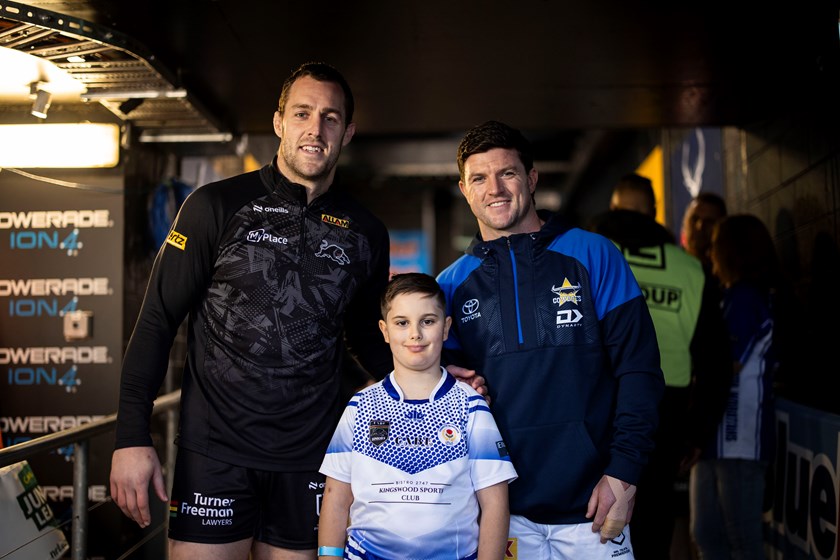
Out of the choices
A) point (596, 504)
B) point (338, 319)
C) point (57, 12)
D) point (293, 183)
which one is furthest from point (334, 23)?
point (596, 504)

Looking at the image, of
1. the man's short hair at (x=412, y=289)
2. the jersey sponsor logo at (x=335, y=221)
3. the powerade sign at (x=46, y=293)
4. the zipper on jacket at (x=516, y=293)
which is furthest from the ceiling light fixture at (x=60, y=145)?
the zipper on jacket at (x=516, y=293)

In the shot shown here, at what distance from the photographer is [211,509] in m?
2.10

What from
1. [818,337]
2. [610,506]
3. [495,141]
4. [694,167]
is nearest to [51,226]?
[495,141]

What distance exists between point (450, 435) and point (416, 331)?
0.95 ft

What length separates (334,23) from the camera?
129 inches

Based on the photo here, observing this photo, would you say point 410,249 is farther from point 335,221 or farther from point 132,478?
point 132,478

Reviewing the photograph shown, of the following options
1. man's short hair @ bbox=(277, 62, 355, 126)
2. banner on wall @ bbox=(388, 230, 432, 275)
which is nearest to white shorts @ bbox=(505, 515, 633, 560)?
man's short hair @ bbox=(277, 62, 355, 126)

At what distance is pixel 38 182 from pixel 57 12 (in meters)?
1.53

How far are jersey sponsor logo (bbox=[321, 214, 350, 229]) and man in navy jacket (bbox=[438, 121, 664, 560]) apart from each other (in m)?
0.38

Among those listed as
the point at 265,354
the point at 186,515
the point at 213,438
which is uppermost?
the point at 265,354

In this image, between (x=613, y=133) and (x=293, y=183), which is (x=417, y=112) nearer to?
(x=293, y=183)

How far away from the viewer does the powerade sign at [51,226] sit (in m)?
4.23

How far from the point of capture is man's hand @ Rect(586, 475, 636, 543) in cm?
195

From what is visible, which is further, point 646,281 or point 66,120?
point 66,120
